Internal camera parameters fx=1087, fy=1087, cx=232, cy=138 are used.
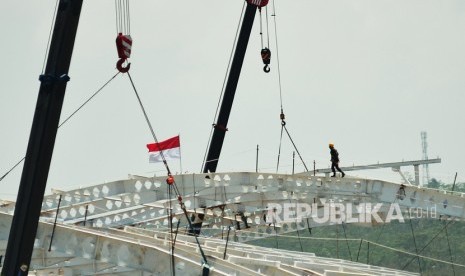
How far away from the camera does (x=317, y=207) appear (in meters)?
51.0

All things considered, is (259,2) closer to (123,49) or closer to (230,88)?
(230,88)

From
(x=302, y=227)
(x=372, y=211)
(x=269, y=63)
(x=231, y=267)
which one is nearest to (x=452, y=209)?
(x=372, y=211)

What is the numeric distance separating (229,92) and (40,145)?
1161 inches

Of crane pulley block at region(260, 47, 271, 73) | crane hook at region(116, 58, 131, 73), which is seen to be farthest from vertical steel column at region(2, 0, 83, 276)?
crane pulley block at region(260, 47, 271, 73)

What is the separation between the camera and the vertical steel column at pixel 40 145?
26625 mm

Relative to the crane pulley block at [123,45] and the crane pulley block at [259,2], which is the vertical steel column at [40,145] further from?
the crane pulley block at [259,2]

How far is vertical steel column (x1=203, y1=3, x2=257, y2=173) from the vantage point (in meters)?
55.5

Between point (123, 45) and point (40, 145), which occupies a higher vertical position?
point (123, 45)

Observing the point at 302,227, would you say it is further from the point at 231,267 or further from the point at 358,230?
the point at 358,230

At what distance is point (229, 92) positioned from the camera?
5569 centimetres

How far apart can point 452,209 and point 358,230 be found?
9659 centimetres

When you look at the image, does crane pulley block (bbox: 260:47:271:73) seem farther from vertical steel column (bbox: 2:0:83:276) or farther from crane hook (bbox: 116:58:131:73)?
vertical steel column (bbox: 2:0:83:276)

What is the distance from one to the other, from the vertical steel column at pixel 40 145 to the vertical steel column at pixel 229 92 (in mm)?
28572

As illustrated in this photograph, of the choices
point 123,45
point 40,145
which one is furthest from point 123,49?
point 40,145
